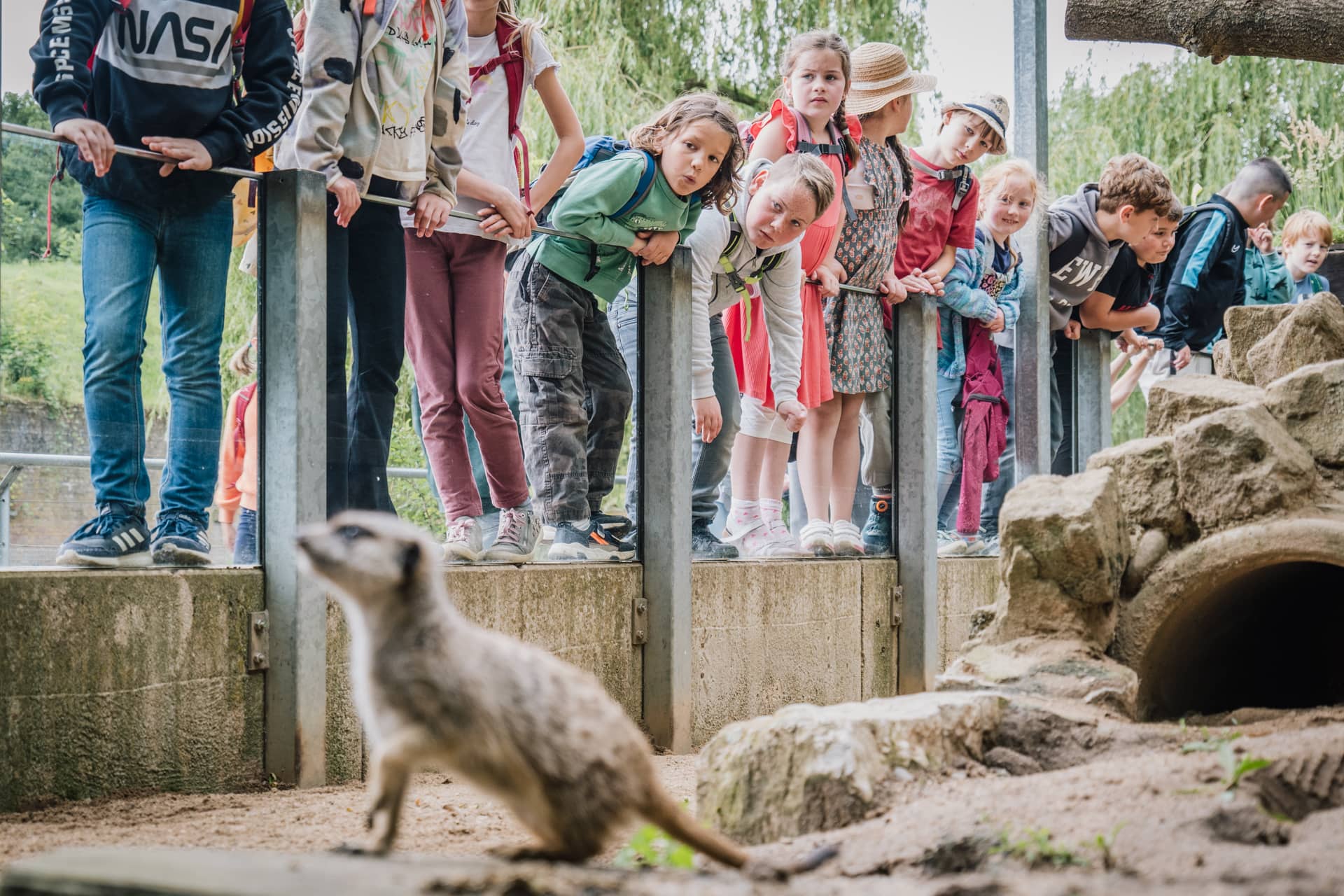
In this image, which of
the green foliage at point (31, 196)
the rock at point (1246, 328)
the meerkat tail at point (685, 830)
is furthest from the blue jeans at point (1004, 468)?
the meerkat tail at point (685, 830)

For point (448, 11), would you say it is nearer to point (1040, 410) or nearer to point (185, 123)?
point (185, 123)

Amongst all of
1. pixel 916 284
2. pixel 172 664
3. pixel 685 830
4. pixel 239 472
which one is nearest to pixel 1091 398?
pixel 916 284

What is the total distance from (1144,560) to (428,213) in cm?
253

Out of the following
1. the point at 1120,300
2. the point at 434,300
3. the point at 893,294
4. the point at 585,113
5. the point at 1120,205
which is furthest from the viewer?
the point at 585,113

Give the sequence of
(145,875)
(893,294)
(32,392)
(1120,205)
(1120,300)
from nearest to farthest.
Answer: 1. (145,875)
2. (32,392)
3. (893,294)
4. (1120,205)
5. (1120,300)

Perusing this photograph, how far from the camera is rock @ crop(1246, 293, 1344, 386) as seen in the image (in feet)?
16.0

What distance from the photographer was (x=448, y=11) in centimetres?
490

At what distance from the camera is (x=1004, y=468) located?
26.3ft

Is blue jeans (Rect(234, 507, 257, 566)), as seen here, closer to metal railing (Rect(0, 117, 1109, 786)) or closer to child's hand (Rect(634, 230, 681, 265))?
metal railing (Rect(0, 117, 1109, 786))

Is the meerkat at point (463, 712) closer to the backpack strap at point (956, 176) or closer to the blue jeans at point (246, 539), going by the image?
the blue jeans at point (246, 539)

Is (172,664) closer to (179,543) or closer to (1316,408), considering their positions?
(179,543)

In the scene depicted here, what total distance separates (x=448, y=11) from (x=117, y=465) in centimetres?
195

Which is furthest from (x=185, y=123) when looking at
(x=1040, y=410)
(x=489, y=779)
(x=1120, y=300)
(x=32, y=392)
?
(x=1120, y=300)

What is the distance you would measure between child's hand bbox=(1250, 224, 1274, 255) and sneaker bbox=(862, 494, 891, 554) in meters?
4.58
